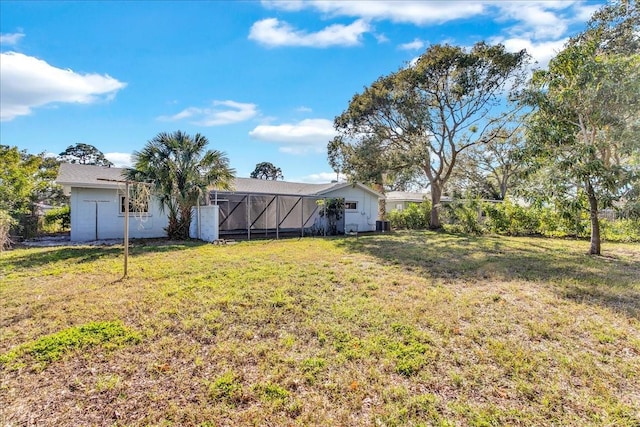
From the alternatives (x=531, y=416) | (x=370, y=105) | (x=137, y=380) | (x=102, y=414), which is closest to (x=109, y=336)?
(x=137, y=380)

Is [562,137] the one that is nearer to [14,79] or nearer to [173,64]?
[173,64]

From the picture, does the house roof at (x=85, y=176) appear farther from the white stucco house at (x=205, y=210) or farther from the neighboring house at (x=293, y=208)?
Result: the neighboring house at (x=293, y=208)

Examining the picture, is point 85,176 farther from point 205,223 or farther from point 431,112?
point 431,112

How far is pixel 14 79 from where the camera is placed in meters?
9.20

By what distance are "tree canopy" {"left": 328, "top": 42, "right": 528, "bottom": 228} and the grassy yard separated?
12130mm

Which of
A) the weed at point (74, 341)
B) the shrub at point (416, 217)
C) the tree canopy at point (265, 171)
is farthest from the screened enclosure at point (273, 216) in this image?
the tree canopy at point (265, 171)

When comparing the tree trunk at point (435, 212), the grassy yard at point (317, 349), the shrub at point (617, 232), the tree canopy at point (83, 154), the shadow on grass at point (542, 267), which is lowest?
the grassy yard at point (317, 349)

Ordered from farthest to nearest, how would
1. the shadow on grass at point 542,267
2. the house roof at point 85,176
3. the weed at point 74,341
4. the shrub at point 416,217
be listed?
1. the shrub at point 416,217
2. the house roof at point 85,176
3. the shadow on grass at point 542,267
4. the weed at point 74,341

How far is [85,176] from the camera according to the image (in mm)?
12328

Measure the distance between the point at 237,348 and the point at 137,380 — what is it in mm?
932

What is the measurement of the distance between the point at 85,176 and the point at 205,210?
489 cm

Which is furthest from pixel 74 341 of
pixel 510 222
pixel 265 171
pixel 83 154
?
pixel 265 171

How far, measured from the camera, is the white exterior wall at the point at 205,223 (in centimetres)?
1195

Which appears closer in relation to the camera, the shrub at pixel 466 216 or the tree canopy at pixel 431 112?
the tree canopy at pixel 431 112
